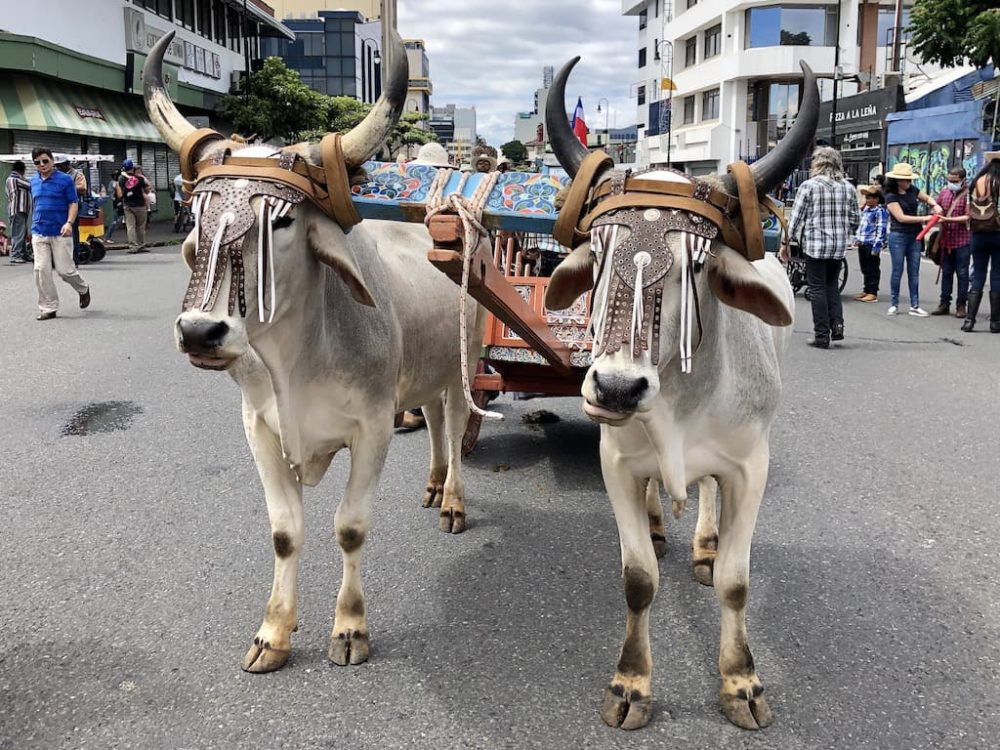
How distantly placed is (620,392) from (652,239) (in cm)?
49

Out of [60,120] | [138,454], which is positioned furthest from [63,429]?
[60,120]

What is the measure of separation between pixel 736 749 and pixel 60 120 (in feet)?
79.3

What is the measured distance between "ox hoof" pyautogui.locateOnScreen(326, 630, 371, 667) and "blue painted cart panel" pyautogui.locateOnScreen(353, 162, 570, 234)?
1685mm

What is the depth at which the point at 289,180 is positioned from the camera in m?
3.08

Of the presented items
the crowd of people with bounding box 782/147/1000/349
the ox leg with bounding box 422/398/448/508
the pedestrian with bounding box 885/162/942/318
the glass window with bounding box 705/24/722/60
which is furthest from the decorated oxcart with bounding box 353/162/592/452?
the glass window with bounding box 705/24/722/60

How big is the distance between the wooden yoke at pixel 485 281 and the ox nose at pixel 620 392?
88 cm

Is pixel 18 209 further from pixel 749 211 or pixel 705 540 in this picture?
pixel 749 211

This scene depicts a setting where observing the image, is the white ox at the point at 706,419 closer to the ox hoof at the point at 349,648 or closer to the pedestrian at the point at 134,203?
the ox hoof at the point at 349,648

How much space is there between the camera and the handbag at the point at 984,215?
10273mm

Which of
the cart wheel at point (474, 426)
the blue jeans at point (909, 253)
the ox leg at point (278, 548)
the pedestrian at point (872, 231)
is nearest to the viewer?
the ox leg at point (278, 548)

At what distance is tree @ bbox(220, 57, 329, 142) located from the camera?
1375 inches

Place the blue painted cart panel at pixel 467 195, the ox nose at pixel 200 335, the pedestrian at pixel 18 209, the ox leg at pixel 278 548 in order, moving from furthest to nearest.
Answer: the pedestrian at pixel 18 209 → the blue painted cart panel at pixel 467 195 → the ox leg at pixel 278 548 → the ox nose at pixel 200 335

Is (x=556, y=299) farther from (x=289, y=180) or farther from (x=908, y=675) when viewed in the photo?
(x=908, y=675)

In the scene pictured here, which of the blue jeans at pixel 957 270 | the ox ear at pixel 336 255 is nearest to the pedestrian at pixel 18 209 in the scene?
the blue jeans at pixel 957 270
